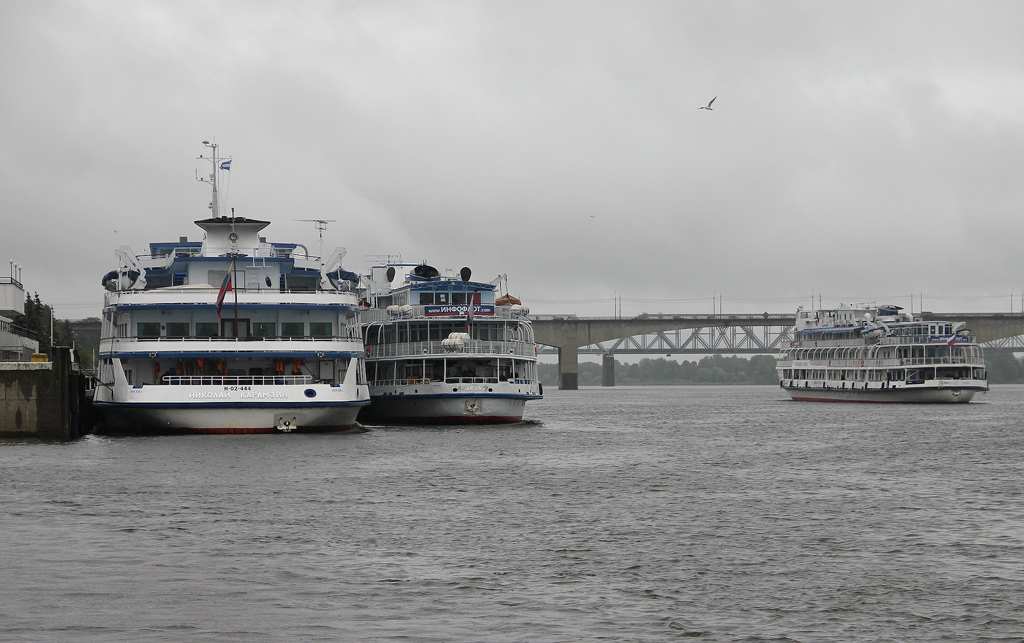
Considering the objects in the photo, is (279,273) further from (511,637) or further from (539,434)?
(511,637)

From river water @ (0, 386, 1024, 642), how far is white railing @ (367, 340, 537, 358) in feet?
67.2

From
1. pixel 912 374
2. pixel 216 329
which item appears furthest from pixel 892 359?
pixel 216 329

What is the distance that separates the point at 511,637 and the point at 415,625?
1.58m

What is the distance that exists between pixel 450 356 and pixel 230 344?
16883 millimetres

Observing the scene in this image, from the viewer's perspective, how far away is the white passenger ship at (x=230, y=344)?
54.7 metres

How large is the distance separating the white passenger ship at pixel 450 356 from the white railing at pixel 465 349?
6 cm

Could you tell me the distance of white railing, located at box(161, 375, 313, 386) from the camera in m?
55.1

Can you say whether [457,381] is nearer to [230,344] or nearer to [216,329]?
[216,329]

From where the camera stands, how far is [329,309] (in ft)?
195

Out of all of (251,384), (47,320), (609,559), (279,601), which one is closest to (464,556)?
(609,559)

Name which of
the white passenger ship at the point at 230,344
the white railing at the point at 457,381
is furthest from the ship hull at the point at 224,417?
the white railing at the point at 457,381

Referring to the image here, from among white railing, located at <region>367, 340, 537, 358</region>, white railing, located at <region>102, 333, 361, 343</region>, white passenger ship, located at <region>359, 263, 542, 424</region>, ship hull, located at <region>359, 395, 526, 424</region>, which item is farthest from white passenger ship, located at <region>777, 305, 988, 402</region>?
white railing, located at <region>102, 333, 361, 343</region>

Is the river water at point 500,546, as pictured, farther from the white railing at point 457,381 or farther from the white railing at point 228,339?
the white railing at point 457,381

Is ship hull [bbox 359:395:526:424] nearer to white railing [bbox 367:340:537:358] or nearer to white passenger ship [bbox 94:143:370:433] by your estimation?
white railing [bbox 367:340:537:358]
